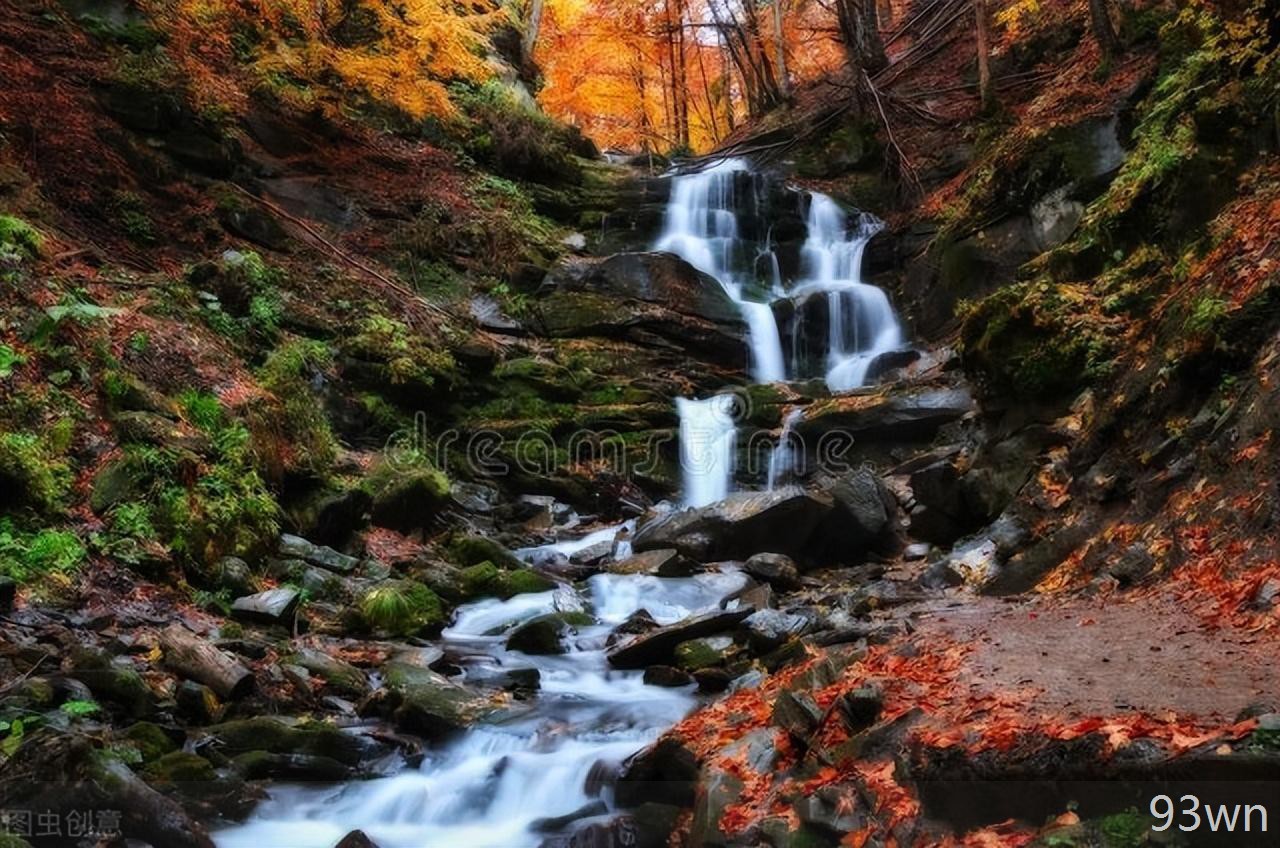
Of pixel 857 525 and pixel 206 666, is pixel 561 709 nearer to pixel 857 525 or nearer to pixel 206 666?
pixel 206 666

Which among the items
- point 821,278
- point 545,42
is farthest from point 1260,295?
point 545,42

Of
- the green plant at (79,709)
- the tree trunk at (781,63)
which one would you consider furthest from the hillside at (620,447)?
the tree trunk at (781,63)

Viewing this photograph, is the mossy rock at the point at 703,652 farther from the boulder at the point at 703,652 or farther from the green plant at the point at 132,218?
the green plant at the point at 132,218

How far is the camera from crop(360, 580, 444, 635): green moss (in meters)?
7.66

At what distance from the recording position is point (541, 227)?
1811 centimetres

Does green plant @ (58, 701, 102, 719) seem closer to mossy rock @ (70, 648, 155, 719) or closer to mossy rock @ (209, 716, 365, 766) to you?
mossy rock @ (70, 648, 155, 719)

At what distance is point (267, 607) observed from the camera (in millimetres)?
7008

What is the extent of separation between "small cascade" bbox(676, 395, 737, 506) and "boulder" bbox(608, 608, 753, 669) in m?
6.13

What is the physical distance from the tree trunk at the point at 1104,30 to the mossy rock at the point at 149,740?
50.2 ft

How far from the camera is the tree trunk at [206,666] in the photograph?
18.0 ft

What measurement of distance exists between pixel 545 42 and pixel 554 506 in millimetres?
18587

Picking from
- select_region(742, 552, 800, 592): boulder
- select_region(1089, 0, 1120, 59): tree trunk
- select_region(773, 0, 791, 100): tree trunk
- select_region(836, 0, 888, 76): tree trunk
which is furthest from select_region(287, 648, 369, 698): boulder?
select_region(773, 0, 791, 100): tree trunk

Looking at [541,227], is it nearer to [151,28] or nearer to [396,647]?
[151,28]

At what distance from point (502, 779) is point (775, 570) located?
452cm
